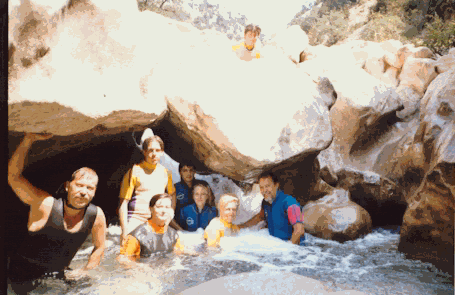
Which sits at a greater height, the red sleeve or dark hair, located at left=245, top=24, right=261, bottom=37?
dark hair, located at left=245, top=24, right=261, bottom=37

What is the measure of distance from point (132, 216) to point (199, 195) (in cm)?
71

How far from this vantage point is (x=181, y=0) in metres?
4.66

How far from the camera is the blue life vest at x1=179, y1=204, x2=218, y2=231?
3.55m

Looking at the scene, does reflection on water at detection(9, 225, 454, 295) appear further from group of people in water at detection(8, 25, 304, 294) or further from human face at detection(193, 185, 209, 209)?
human face at detection(193, 185, 209, 209)

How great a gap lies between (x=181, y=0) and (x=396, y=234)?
→ 402 centimetres

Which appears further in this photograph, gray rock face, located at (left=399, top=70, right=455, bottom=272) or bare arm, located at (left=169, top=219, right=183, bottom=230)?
bare arm, located at (left=169, top=219, right=183, bottom=230)

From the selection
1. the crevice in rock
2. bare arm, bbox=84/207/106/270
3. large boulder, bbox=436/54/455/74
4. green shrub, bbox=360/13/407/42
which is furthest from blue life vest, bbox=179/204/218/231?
green shrub, bbox=360/13/407/42

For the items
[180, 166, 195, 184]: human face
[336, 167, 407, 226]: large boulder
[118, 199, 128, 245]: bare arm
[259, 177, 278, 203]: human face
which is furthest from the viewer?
[336, 167, 407, 226]: large boulder

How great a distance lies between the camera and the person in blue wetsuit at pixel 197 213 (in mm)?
3551

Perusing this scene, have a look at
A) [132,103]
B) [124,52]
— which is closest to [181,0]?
[124,52]

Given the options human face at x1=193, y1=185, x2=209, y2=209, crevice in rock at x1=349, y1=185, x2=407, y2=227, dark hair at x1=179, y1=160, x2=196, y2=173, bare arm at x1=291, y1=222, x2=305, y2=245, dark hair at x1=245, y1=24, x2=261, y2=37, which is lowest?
crevice in rock at x1=349, y1=185, x2=407, y2=227

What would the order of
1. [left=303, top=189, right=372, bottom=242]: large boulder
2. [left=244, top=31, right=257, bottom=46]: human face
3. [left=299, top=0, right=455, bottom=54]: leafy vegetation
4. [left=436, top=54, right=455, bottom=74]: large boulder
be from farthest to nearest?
1. [left=436, top=54, right=455, bottom=74]: large boulder
2. [left=299, top=0, right=455, bottom=54]: leafy vegetation
3. [left=244, top=31, right=257, bottom=46]: human face
4. [left=303, top=189, right=372, bottom=242]: large boulder

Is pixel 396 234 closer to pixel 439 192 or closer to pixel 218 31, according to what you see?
pixel 439 192

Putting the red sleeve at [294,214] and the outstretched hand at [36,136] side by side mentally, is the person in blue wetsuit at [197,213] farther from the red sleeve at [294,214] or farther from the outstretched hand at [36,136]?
the outstretched hand at [36,136]
